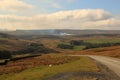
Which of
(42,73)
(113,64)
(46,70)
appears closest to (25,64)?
(46,70)

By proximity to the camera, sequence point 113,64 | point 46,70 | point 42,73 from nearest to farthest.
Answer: point 42,73
point 46,70
point 113,64

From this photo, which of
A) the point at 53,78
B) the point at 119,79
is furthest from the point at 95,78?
the point at 53,78

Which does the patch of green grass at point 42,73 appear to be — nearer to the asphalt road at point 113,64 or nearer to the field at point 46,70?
the field at point 46,70

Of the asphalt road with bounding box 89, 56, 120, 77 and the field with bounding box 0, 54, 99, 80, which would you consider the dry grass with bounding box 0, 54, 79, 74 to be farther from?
the asphalt road with bounding box 89, 56, 120, 77

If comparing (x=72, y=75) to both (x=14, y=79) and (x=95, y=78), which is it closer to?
(x=95, y=78)

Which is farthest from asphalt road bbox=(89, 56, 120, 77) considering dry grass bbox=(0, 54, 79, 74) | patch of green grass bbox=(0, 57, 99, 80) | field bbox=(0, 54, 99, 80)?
dry grass bbox=(0, 54, 79, 74)

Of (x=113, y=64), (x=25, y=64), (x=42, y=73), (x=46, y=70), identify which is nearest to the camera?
(x=42, y=73)

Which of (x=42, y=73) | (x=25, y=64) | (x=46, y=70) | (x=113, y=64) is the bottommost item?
(x=25, y=64)

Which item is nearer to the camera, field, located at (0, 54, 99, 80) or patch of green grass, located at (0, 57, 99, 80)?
patch of green grass, located at (0, 57, 99, 80)

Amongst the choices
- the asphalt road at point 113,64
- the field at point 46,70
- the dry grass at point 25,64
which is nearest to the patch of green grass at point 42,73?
the field at point 46,70

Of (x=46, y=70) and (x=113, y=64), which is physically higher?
(x=46, y=70)

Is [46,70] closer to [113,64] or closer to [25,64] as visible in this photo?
[113,64]
